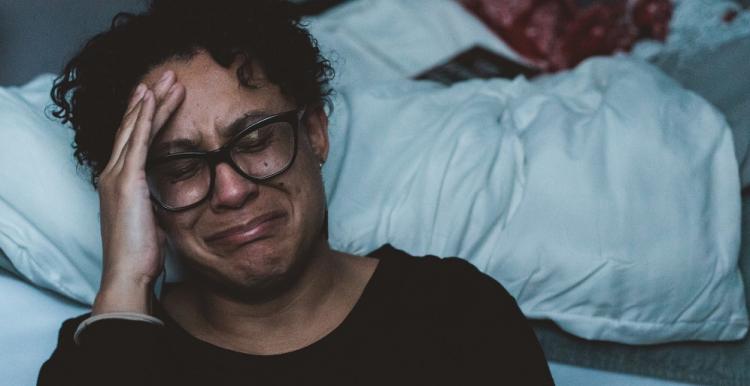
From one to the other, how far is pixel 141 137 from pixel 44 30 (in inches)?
40.1

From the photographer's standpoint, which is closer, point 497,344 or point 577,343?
point 497,344

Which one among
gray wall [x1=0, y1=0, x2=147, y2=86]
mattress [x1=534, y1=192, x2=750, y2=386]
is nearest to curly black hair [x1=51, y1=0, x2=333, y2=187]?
mattress [x1=534, y1=192, x2=750, y2=386]

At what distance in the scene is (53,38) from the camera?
6.05 feet

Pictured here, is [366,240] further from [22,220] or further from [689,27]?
[689,27]

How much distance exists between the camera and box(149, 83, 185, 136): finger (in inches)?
37.9

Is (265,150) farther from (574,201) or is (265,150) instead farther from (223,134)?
(574,201)

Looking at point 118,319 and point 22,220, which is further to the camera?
point 22,220

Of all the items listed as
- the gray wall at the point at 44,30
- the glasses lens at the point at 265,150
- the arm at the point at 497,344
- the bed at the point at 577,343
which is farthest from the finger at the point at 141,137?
the gray wall at the point at 44,30

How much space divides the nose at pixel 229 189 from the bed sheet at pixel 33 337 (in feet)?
1.35

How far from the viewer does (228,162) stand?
956 millimetres

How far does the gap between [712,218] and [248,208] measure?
0.75 meters

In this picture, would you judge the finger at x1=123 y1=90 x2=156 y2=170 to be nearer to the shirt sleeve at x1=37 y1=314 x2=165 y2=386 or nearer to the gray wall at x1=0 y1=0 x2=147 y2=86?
the shirt sleeve at x1=37 y1=314 x2=165 y2=386

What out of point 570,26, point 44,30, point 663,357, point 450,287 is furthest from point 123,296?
point 570,26

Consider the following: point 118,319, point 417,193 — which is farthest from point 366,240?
point 118,319
